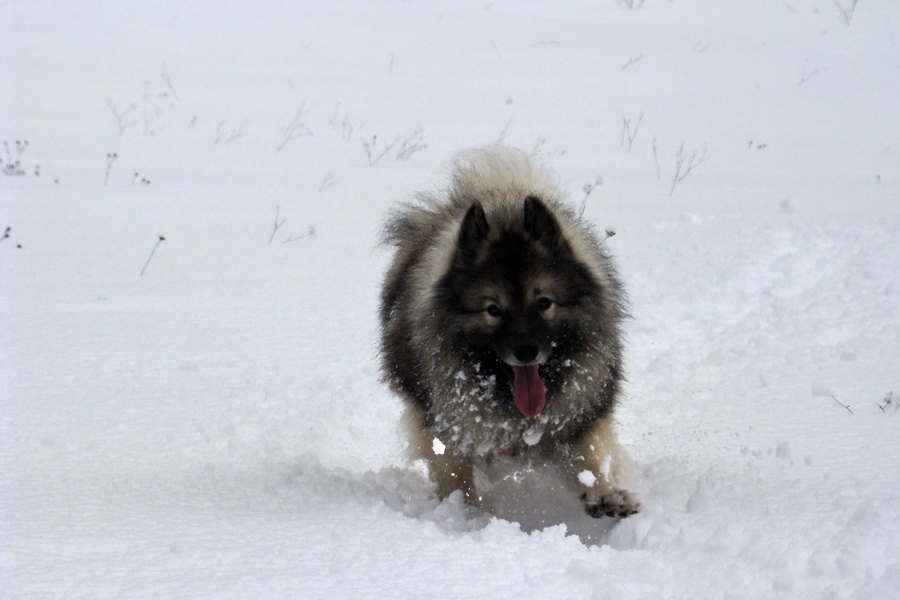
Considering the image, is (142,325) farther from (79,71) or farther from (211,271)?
(79,71)

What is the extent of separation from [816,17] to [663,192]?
7.07 metres

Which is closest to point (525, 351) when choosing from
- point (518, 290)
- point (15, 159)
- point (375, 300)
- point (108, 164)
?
point (518, 290)

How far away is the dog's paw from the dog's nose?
0.62 meters

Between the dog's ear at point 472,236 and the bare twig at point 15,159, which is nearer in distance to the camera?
the dog's ear at point 472,236

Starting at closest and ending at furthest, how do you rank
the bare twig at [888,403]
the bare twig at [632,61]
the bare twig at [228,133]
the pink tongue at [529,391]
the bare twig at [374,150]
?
1. the pink tongue at [529,391]
2. the bare twig at [888,403]
3. the bare twig at [374,150]
4. the bare twig at [228,133]
5. the bare twig at [632,61]

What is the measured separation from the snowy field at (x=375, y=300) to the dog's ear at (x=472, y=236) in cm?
91

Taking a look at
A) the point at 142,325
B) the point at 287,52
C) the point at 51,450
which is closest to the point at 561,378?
the point at 51,450

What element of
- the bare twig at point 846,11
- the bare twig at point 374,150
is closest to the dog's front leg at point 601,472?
the bare twig at point 374,150

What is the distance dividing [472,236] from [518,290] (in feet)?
0.90

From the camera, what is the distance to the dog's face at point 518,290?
2.79 metres

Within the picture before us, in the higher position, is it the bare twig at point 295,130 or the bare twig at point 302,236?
the bare twig at point 302,236

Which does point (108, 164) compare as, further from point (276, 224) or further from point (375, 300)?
point (375, 300)

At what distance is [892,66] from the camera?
10312mm

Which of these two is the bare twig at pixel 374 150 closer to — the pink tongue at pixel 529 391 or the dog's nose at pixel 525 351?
the pink tongue at pixel 529 391
